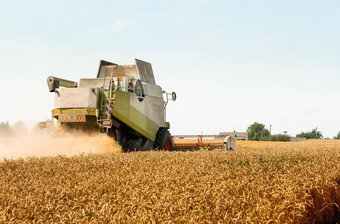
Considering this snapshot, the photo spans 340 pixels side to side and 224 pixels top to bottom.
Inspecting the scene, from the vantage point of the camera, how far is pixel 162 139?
14516mm

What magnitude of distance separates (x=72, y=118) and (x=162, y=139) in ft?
12.8

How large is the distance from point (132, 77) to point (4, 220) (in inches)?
414

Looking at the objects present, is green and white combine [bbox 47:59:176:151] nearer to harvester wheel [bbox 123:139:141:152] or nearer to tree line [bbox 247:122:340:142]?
harvester wheel [bbox 123:139:141:152]

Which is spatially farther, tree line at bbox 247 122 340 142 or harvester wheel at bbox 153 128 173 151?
tree line at bbox 247 122 340 142

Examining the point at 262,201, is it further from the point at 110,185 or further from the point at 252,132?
the point at 252,132

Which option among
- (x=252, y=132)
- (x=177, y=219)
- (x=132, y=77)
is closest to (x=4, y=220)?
(x=177, y=219)

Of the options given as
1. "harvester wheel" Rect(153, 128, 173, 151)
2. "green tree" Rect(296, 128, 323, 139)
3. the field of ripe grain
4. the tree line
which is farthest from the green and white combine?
"green tree" Rect(296, 128, 323, 139)

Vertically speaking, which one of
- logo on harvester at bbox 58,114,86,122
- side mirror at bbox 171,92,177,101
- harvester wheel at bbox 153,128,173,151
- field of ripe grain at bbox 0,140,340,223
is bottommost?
field of ripe grain at bbox 0,140,340,223

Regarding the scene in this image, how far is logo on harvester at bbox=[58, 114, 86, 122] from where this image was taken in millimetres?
11805

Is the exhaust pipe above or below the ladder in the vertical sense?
above

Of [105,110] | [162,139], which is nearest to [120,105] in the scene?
[105,110]

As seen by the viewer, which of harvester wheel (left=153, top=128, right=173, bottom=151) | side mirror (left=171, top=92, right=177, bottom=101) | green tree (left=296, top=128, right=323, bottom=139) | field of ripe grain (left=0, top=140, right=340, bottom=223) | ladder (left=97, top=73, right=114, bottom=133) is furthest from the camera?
green tree (left=296, top=128, right=323, bottom=139)

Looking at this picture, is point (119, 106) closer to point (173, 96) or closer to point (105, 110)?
point (105, 110)

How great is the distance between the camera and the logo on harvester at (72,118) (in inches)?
465
